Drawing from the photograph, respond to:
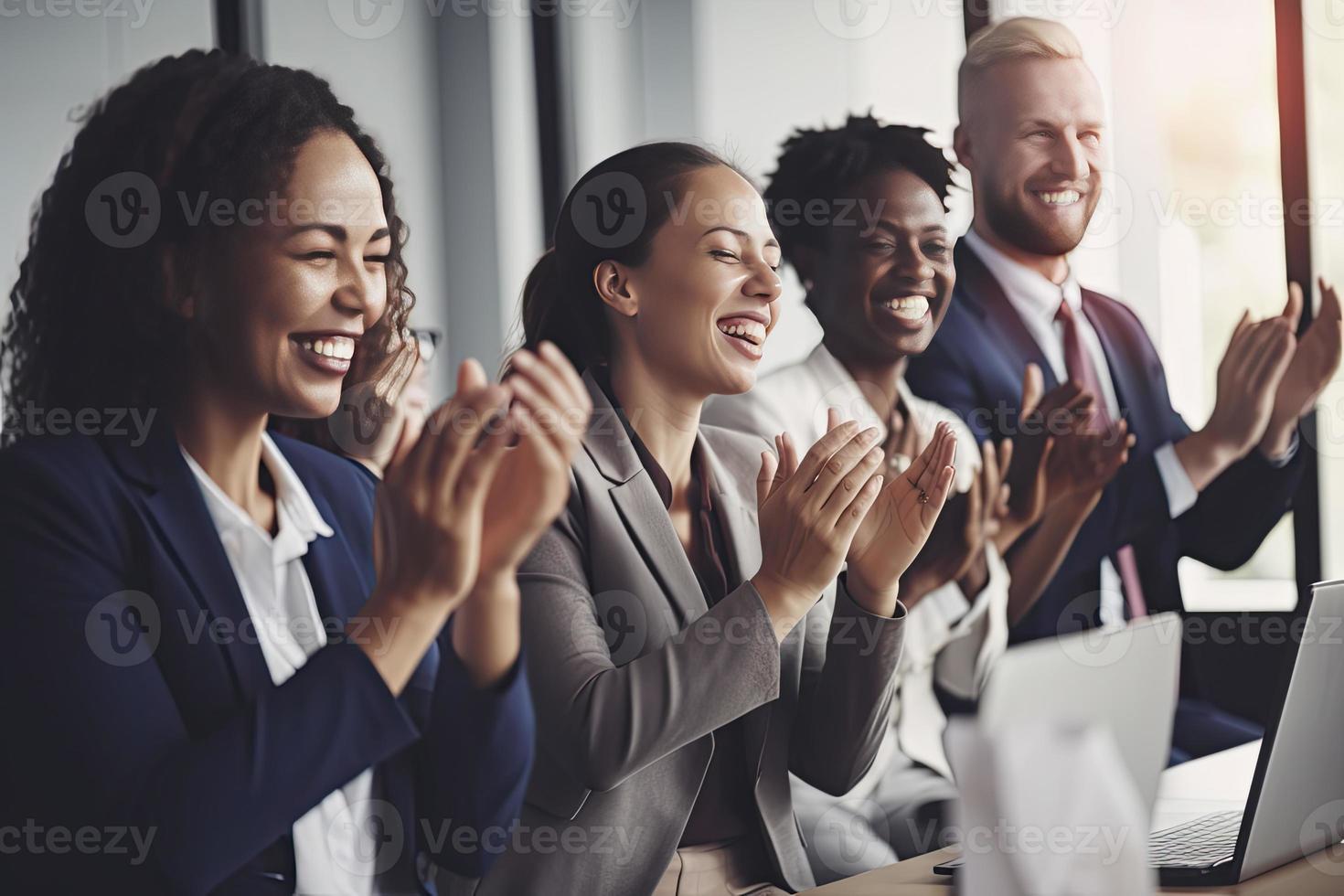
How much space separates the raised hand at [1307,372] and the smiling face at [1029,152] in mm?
705

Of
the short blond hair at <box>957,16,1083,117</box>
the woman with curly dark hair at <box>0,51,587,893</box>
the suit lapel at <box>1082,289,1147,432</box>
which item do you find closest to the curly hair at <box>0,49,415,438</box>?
the woman with curly dark hair at <box>0,51,587,893</box>

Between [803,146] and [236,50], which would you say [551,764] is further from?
[803,146]

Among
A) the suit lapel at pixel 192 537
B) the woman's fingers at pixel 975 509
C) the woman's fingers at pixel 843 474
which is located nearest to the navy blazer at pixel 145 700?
the suit lapel at pixel 192 537

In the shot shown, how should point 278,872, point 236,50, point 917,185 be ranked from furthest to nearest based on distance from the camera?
point 917,185
point 236,50
point 278,872

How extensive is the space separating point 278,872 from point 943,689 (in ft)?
5.14

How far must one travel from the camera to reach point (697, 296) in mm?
2027

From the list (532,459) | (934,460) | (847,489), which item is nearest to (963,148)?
(934,460)

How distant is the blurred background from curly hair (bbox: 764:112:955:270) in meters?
0.07

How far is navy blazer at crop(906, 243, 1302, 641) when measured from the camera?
2.81 meters

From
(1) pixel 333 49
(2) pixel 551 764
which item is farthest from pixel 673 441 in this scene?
(1) pixel 333 49

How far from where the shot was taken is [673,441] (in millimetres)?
2062

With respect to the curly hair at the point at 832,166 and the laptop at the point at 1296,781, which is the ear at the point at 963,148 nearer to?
the curly hair at the point at 832,166

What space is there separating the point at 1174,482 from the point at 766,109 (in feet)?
4.35

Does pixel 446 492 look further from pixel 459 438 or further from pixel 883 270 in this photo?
pixel 883 270
